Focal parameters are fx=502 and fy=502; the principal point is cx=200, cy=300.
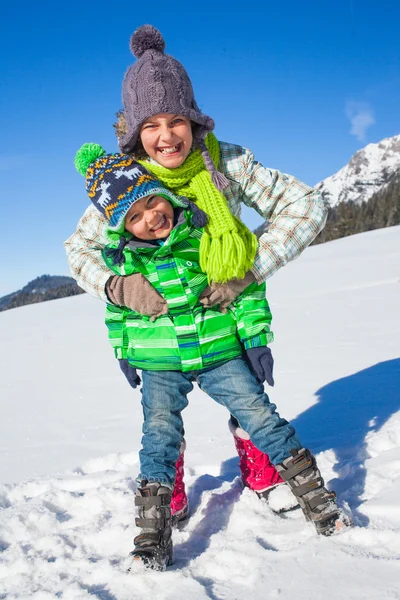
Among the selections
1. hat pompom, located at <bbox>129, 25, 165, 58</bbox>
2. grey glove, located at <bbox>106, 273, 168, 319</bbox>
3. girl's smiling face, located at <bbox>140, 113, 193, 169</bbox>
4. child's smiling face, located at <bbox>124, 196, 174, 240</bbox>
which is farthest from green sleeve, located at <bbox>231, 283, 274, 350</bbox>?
hat pompom, located at <bbox>129, 25, 165, 58</bbox>

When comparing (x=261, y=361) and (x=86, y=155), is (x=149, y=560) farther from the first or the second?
(x=86, y=155)

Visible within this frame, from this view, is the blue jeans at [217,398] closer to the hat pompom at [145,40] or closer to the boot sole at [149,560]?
the boot sole at [149,560]

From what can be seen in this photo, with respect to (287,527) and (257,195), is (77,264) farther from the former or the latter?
(287,527)

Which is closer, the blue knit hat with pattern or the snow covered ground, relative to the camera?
the snow covered ground

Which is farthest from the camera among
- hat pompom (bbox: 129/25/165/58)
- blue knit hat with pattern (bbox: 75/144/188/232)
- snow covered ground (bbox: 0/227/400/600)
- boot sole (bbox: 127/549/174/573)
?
hat pompom (bbox: 129/25/165/58)

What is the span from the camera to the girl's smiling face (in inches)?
80.7

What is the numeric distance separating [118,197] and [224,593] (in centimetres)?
138

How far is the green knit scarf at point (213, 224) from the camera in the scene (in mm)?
1906

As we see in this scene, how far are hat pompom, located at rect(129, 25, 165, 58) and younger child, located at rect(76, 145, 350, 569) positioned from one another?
0.48m

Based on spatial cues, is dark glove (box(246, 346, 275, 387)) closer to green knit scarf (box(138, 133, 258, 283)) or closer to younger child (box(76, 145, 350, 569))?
younger child (box(76, 145, 350, 569))

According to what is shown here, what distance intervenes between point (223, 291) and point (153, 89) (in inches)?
33.8

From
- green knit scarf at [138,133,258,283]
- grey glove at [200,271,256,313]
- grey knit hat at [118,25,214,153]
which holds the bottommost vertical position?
grey glove at [200,271,256,313]

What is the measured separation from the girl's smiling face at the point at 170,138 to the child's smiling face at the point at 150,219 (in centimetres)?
22

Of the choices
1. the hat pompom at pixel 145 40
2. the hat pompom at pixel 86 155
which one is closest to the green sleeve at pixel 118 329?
the hat pompom at pixel 86 155
